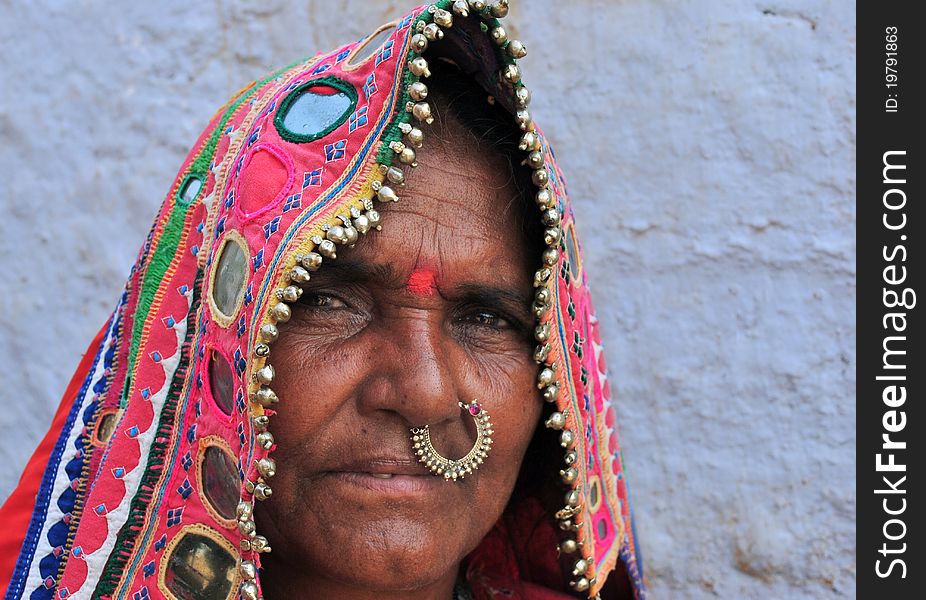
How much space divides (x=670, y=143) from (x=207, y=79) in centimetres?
124

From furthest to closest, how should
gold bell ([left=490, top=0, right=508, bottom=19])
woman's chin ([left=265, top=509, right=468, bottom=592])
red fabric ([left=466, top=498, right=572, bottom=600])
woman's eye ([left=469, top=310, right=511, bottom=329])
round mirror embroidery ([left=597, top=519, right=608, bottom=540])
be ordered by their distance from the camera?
red fabric ([left=466, top=498, right=572, bottom=600])
round mirror embroidery ([left=597, top=519, right=608, bottom=540])
woman's eye ([left=469, top=310, right=511, bottom=329])
woman's chin ([left=265, top=509, right=468, bottom=592])
gold bell ([left=490, top=0, right=508, bottom=19])

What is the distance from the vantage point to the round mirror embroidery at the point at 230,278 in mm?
1548

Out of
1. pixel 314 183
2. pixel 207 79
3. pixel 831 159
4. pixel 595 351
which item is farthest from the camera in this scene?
pixel 207 79

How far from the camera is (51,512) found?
1800mm

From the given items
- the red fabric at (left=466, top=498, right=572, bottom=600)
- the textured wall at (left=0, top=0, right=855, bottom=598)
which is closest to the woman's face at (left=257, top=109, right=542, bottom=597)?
the red fabric at (left=466, top=498, right=572, bottom=600)

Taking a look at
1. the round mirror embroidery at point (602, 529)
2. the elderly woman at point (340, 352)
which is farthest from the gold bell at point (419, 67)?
the round mirror embroidery at point (602, 529)

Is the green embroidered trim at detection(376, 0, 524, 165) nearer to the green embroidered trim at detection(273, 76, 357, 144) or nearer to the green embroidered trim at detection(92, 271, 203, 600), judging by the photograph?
the green embroidered trim at detection(273, 76, 357, 144)

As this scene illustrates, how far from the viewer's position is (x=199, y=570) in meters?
1.64

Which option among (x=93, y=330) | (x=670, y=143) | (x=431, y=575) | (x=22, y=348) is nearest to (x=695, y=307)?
(x=670, y=143)

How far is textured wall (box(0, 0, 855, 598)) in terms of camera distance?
2621mm

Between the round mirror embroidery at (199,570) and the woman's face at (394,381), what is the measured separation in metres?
0.09

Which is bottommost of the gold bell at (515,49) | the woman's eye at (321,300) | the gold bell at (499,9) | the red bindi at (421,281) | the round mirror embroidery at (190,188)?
the woman's eye at (321,300)

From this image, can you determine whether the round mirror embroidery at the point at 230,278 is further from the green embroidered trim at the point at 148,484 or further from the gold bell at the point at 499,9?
the gold bell at the point at 499,9

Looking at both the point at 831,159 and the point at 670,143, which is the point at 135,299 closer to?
the point at 670,143
